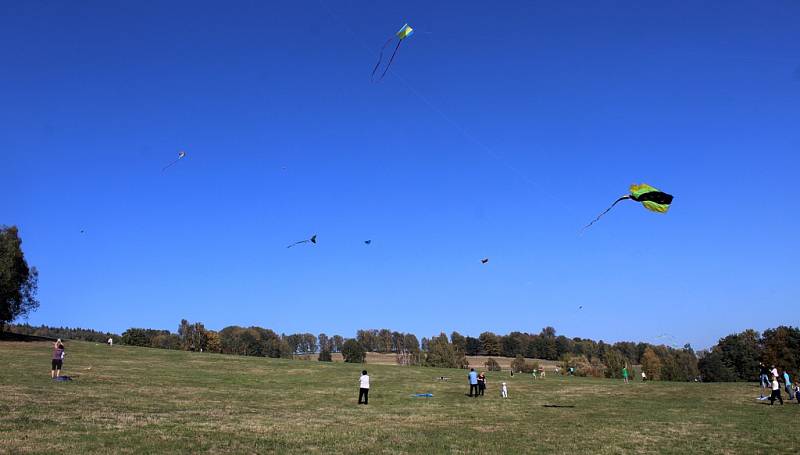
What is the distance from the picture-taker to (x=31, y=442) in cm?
1294

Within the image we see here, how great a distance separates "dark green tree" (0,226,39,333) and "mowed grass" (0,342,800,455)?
101ft

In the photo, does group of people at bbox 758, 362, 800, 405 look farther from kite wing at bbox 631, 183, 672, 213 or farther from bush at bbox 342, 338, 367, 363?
bush at bbox 342, 338, 367, 363

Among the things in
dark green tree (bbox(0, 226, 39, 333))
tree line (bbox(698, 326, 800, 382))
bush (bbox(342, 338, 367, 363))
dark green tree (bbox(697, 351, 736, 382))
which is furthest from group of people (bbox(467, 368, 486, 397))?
bush (bbox(342, 338, 367, 363))

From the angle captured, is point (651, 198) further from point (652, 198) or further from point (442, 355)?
point (442, 355)

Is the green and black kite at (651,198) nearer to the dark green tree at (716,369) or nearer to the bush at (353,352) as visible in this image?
the dark green tree at (716,369)

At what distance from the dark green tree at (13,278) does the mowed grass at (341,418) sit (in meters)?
30.7

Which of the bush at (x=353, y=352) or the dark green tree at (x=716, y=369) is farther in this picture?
the bush at (x=353, y=352)

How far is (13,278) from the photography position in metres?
65.0

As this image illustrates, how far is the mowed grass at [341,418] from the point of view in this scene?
14.9 meters

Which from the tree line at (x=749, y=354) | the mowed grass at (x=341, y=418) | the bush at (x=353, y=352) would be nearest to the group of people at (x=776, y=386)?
the mowed grass at (x=341, y=418)

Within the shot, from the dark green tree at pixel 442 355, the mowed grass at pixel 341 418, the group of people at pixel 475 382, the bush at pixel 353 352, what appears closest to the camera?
the mowed grass at pixel 341 418

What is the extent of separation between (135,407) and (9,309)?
198 feet

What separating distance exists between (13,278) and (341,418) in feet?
204

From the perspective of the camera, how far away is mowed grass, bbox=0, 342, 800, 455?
14930 mm
